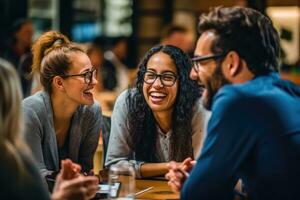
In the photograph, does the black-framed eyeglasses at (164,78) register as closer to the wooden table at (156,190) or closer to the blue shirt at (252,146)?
the wooden table at (156,190)

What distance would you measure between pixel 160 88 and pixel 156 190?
26.0 inches

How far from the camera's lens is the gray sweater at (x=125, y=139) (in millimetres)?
3396

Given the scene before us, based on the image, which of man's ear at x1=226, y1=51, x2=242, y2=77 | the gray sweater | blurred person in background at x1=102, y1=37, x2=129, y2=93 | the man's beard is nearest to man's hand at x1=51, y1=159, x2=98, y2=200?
the man's beard

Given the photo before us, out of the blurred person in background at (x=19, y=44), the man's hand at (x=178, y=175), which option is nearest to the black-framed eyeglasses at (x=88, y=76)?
the man's hand at (x=178, y=175)

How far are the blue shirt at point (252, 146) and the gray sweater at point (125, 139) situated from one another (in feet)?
3.71

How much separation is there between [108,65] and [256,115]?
7292mm

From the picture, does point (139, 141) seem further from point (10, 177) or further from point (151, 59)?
point (10, 177)

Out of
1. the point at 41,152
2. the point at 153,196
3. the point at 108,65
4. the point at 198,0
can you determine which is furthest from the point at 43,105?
the point at 198,0

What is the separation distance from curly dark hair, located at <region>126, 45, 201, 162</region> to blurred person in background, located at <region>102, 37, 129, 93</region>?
17.9 feet

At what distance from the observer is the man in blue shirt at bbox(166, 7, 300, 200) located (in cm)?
220

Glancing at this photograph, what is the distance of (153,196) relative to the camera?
280 centimetres

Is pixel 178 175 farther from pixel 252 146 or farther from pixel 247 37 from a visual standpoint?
pixel 247 37

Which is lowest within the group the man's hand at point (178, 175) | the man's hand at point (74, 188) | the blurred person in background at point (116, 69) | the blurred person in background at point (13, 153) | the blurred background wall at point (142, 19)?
the blurred person in background at point (116, 69)

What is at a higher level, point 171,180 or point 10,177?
point 10,177
